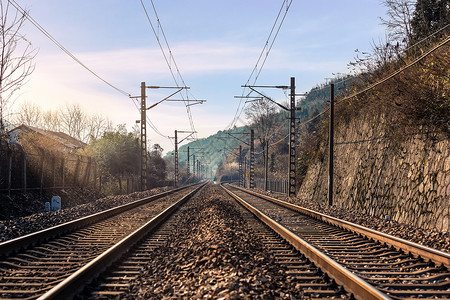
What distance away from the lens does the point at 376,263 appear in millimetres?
7441

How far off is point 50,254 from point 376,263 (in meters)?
6.39

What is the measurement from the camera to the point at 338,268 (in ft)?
19.8

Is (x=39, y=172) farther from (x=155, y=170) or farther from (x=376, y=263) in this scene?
(x=155, y=170)

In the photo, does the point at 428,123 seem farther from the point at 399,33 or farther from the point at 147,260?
the point at 399,33

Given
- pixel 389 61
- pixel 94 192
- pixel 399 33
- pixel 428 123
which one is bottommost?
pixel 94 192

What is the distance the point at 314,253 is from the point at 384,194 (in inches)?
464

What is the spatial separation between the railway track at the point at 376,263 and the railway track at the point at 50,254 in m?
4.15

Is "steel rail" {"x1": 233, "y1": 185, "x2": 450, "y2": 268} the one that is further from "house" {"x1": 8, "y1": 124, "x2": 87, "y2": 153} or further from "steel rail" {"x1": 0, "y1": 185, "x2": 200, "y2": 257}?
"house" {"x1": 8, "y1": 124, "x2": 87, "y2": 153}

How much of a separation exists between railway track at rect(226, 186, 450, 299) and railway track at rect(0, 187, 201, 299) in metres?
4.15

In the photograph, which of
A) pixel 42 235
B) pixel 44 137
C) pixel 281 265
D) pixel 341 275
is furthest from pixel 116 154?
pixel 341 275

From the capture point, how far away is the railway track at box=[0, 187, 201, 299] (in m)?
5.92

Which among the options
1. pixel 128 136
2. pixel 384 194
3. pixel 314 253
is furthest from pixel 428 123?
pixel 128 136

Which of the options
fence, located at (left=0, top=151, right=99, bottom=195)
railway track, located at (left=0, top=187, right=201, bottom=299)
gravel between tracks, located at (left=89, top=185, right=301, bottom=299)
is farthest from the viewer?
fence, located at (left=0, top=151, right=99, bottom=195)

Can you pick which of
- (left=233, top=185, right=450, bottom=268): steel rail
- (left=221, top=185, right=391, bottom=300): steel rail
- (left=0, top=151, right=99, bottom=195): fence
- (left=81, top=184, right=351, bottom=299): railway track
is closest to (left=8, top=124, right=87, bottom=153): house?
(left=0, top=151, right=99, bottom=195): fence
